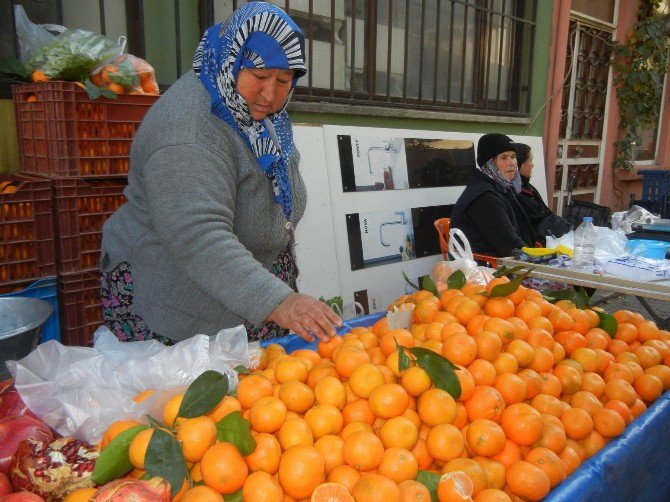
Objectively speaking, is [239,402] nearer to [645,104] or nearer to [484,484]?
[484,484]

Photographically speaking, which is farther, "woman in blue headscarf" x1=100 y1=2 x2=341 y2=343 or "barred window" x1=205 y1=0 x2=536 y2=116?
"barred window" x1=205 y1=0 x2=536 y2=116

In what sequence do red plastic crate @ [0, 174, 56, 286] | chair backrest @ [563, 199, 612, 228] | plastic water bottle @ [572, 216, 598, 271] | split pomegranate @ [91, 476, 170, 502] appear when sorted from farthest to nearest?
chair backrest @ [563, 199, 612, 228] → plastic water bottle @ [572, 216, 598, 271] → red plastic crate @ [0, 174, 56, 286] → split pomegranate @ [91, 476, 170, 502]

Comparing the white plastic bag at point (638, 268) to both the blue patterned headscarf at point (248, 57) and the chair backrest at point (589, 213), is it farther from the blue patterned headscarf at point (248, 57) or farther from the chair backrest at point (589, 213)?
the blue patterned headscarf at point (248, 57)

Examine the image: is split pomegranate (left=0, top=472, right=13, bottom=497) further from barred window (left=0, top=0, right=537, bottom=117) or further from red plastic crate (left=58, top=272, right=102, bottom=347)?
barred window (left=0, top=0, right=537, bottom=117)

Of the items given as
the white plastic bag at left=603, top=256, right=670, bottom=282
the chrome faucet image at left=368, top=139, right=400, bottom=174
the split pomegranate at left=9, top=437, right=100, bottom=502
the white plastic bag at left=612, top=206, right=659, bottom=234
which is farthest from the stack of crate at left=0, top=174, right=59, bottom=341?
the white plastic bag at left=612, top=206, right=659, bottom=234

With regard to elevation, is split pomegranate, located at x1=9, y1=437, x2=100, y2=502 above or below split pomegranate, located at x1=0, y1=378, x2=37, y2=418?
below

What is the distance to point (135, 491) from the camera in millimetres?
932

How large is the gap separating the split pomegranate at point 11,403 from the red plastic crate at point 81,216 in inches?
50.9

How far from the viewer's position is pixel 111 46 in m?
2.76

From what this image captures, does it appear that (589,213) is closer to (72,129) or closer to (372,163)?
(372,163)

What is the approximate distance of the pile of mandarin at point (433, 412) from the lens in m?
1.05

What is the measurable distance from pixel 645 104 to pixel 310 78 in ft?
22.2

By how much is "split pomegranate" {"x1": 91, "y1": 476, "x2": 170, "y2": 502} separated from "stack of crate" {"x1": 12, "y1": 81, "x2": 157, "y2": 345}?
179cm

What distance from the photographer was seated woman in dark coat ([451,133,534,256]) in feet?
12.4
